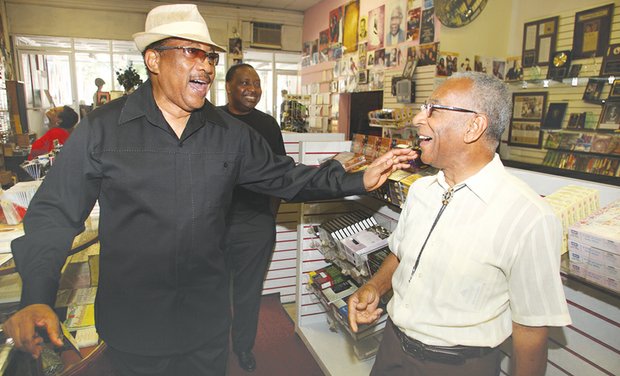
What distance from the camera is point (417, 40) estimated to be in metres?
6.86

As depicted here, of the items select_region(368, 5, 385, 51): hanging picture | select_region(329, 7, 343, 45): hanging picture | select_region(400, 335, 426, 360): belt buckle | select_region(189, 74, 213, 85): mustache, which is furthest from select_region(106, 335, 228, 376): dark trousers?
select_region(329, 7, 343, 45): hanging picture

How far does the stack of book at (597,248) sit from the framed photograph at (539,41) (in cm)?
482

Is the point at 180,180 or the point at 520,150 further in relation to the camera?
the point at 520,150

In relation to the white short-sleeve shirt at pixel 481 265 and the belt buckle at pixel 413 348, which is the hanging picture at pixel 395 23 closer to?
the white short-sleeve shirt at pixel 481 265

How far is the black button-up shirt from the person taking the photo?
1575 mm

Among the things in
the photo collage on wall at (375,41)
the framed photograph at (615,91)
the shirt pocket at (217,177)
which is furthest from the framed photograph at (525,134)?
the shirt pocket at (217,177)

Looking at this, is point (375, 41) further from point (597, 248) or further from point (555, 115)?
point (597, 248)

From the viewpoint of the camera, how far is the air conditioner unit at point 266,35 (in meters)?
11.9

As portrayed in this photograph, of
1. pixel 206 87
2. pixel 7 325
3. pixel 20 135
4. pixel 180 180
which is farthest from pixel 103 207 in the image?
pixel 20 135

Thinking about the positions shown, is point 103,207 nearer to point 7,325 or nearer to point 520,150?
point 7,325

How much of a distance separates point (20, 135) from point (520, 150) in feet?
31.2

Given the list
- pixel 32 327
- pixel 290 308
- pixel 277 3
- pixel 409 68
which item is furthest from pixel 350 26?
pixel 32 327

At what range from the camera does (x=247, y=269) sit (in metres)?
2.99

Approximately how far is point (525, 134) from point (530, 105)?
407 mm
